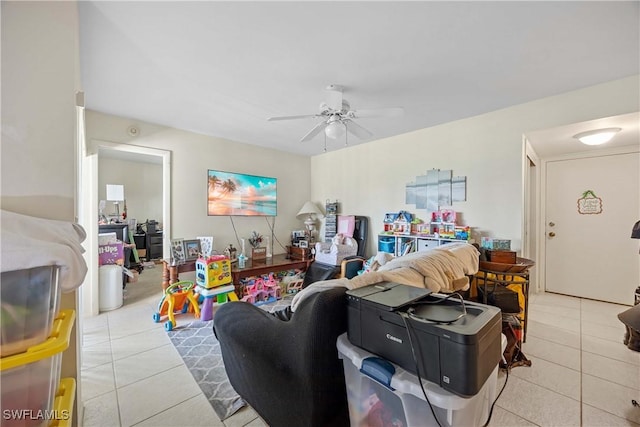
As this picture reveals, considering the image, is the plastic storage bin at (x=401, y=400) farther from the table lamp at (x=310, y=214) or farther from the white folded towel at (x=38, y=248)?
the table lamp at (x=310, y=214)

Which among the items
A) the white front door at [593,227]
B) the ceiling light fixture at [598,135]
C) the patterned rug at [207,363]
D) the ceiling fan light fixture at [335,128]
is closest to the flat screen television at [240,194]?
the patterned rug at [207,363]

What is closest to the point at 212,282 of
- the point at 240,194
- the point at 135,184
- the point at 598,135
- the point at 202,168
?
the point at 240,194

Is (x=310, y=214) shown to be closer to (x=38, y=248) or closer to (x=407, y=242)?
(x=407, y=242)

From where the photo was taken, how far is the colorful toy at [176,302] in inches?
104

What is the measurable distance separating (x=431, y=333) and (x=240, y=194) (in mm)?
3861

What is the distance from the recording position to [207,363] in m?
2.02

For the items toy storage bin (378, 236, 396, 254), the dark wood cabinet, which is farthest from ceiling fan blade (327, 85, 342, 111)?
the dark wood cabinet

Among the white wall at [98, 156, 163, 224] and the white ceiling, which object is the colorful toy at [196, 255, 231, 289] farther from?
the white wall at [98, 156, 163, 224]

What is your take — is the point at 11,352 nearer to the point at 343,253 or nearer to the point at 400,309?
the point at 400,309

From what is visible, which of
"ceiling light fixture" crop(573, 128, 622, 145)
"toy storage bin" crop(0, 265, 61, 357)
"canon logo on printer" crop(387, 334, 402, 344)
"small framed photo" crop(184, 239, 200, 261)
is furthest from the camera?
"small framed photo" crop(184, 239, 200, 261)

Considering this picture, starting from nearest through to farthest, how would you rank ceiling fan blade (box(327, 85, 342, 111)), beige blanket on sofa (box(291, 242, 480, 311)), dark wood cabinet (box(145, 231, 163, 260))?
1. beige blanket on sofa (box(291, 242, 480, 311))
2. ceiling fan blade (box(327, 85, 342, 111))
3. dark wood cabinet (box(145, 231, 163, 260))

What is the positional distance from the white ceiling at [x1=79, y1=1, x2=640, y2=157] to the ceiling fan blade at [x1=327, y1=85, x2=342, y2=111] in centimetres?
8

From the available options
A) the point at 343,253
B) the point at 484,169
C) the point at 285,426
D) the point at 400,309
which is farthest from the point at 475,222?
the point at 285,426

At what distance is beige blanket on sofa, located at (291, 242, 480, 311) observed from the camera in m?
1.24
